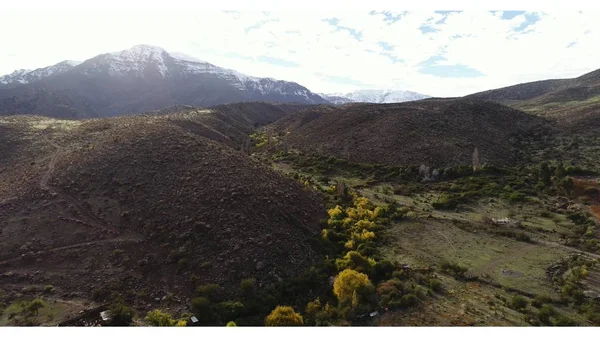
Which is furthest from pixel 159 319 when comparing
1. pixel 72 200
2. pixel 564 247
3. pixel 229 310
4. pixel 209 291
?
pixel 564 247

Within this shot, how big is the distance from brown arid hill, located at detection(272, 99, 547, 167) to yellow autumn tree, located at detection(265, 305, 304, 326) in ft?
136

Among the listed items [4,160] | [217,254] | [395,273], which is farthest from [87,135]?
[395,273]

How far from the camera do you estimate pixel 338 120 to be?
276 feet

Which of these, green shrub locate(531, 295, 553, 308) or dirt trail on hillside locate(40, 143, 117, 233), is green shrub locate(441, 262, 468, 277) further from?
dirt trail on hillside locate(40, 143, 117, 233)

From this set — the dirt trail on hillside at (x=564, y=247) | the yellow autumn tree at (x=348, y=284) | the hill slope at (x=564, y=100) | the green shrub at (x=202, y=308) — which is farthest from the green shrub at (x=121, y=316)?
the hill slope at (x=564, y=100)

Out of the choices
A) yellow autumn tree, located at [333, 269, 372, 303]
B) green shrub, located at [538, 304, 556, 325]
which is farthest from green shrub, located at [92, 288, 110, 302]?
green shrub, located at [538, 304, 556, 325]

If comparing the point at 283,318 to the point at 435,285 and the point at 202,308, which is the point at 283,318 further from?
the point at 435,285

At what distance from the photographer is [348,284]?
22.6 metres

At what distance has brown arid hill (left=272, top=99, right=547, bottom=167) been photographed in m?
58.7

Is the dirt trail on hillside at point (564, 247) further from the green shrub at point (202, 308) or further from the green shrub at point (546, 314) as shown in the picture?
the green shrub at point (202, 308)

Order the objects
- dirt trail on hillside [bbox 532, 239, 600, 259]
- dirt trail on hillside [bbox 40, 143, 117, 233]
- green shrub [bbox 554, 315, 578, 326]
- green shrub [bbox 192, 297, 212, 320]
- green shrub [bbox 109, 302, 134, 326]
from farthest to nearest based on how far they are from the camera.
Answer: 1. dirt trail on hillside [bbox 40, 143, 117, 233]
2. dirt trail on hillside [bbox 532, 239, 600, 259]
3. green shrub [bbox 192, 297, 212, 320]
4. green shrub [bbox 109, 302, 134, 326]
5. green shrub [bbox 554, 315, 578, 326]

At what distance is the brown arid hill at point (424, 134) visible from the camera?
58656 millimetres

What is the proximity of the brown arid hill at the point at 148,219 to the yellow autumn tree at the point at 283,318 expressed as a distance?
160 inches

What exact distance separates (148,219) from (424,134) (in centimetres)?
4940
